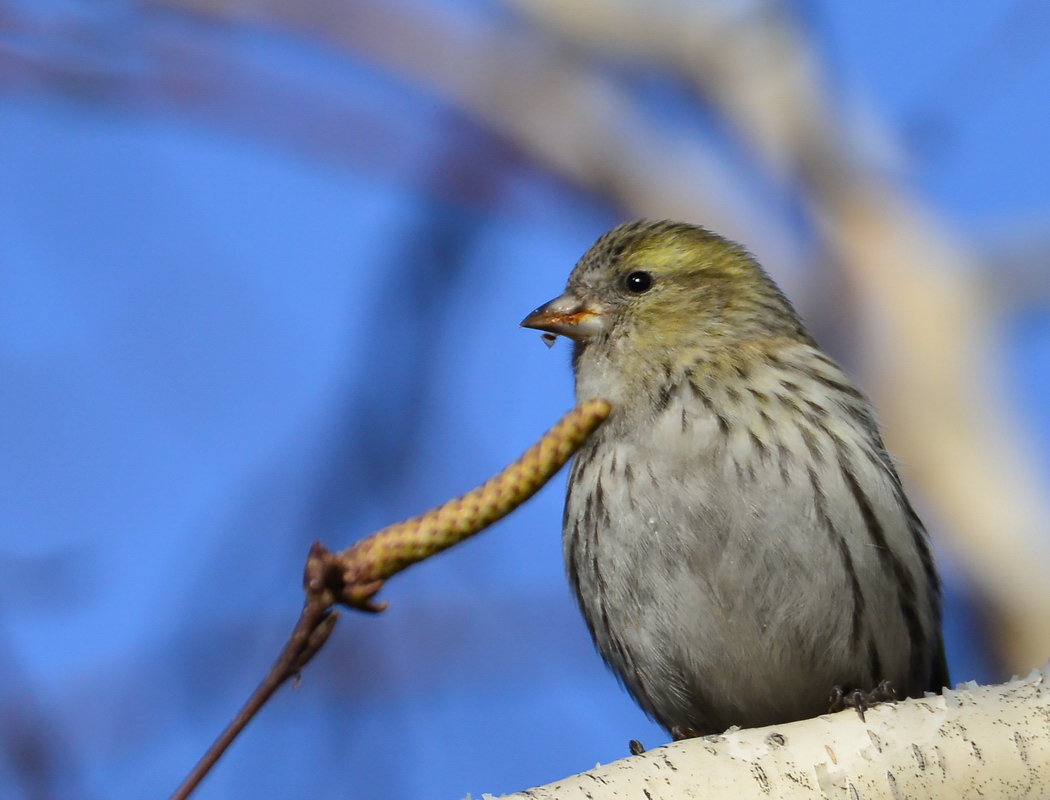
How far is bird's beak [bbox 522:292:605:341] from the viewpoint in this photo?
12.5 ft

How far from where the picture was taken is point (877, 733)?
7.09 ft

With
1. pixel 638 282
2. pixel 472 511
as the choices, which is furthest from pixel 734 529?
pixel 472 511

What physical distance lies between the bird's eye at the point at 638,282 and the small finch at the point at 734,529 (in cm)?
7

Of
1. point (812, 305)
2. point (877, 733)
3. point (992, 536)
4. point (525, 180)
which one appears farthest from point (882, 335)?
point (877, 733)

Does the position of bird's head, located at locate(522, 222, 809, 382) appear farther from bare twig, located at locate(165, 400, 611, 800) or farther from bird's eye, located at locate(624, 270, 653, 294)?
bare twig, located at locate(165, 400, 611, 800)

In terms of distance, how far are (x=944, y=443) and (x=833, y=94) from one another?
68.4 inches

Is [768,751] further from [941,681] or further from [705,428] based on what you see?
[941,681]

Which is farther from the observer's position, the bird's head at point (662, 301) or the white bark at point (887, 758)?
the bird's head at point (662, 301)

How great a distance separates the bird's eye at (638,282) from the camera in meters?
3.89

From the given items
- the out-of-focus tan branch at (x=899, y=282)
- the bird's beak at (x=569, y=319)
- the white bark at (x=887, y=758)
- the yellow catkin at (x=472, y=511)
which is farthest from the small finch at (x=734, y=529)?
the out-of-focus tan branch at (x=899, y=282)

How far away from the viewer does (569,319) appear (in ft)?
12.5

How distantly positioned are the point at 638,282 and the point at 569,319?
251 mm

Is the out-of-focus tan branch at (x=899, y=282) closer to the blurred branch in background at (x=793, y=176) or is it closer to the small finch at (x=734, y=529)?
the blurred branch in background at (x=793, y=176)

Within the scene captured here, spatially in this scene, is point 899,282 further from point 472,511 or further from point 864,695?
point 472,511
